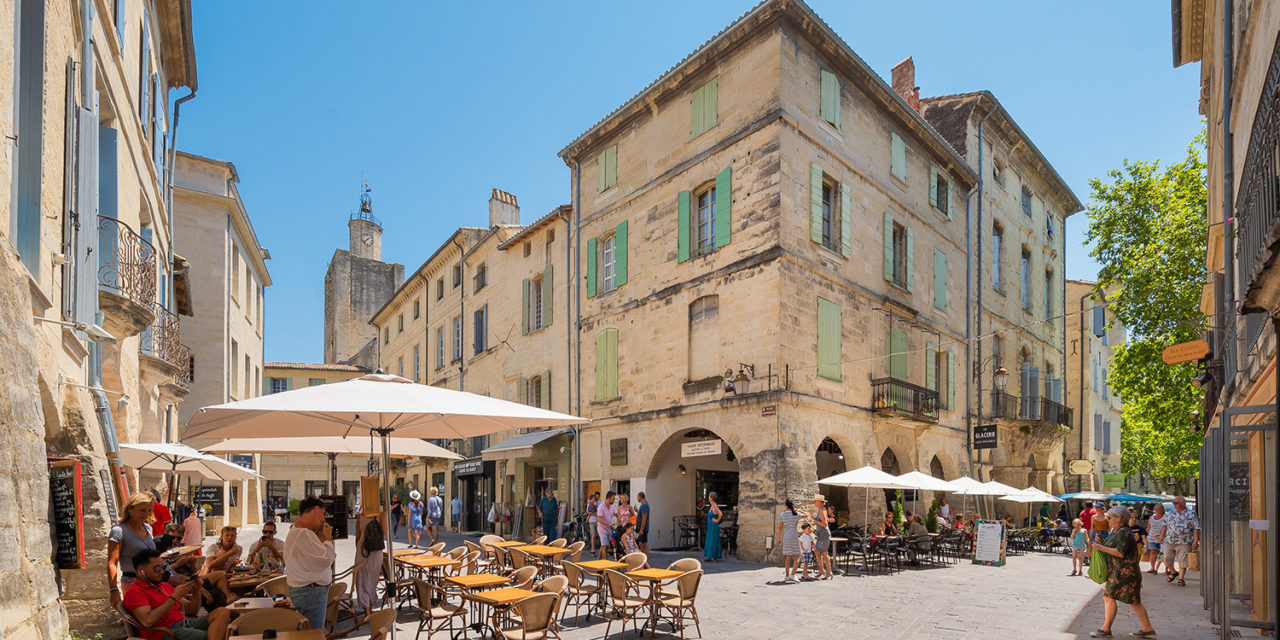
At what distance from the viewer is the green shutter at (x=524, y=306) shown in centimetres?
2486

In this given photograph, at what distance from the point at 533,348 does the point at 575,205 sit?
4.47 meters

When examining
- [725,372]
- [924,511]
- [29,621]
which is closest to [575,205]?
[725,372]

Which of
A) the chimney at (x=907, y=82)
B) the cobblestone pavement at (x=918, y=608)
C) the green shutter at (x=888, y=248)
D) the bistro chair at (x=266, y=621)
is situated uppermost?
the chimney at (x=907, y=82)

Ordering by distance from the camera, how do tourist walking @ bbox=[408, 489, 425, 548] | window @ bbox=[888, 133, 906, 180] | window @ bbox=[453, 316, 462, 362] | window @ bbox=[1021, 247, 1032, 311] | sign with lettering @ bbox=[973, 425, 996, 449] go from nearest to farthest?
tourist walking @ bbox=[408, 489, 425, 548]
window @ bbox=[888, 133, 906, 180]
sign with lettering @ bbox=[973, 425, 996, 449]
window @ bbox=[1021, 247, 1032, 311]
window @ bbox=[453, 316, 462, 362]

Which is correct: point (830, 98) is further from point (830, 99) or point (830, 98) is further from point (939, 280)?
point (939, 280)

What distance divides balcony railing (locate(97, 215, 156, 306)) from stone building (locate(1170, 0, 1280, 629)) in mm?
10153

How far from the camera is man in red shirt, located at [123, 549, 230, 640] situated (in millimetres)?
5719

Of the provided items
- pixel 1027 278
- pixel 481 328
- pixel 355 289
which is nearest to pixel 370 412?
pixel 481 328

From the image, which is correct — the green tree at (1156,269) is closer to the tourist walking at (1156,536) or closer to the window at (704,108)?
the tourist walking at (1156,536)

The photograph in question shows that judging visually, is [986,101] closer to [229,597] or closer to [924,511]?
[924,511]

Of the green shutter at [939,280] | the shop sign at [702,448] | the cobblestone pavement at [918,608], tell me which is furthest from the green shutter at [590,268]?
the green shutter at [939,280]

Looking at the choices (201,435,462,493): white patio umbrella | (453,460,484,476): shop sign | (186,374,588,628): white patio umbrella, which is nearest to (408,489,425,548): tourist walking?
(201,435,462,493): white patio umbrella

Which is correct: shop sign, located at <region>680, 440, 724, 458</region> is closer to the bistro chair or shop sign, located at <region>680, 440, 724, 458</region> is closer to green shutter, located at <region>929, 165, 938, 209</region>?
green shutter, located at <region>929, 165, 938, 209</region>

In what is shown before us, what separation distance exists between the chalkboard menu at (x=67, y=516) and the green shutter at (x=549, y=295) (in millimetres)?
17298
